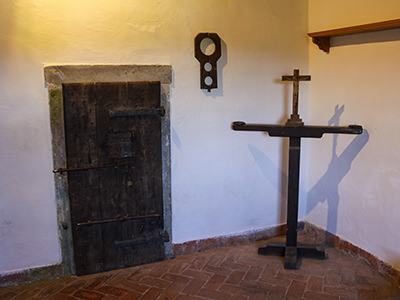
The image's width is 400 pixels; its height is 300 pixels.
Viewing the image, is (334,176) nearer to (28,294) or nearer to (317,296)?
(317,296)

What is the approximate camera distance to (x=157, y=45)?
3838mm

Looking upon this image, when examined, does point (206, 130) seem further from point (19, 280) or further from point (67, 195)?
point (19, 280)

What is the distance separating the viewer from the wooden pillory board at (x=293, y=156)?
3.76 m

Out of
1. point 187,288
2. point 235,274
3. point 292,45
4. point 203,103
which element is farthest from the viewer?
point 292,45

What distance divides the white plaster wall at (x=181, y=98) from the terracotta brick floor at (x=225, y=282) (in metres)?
0.36

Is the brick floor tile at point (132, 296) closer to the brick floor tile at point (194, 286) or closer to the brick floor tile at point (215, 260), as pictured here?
the brick floor tile at point (194, 286)

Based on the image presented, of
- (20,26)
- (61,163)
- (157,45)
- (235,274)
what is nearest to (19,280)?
(61,163)

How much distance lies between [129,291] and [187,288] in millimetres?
549

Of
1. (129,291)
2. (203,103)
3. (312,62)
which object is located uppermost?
(312,62)

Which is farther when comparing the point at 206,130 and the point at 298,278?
the point at 206,130

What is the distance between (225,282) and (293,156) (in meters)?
1.44

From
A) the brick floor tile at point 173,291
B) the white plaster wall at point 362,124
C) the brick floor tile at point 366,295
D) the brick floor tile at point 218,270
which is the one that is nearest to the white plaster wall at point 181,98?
the white plaster wall at point 362,124

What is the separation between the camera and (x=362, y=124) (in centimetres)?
388

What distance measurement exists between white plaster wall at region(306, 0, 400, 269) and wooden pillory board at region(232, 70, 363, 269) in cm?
33
